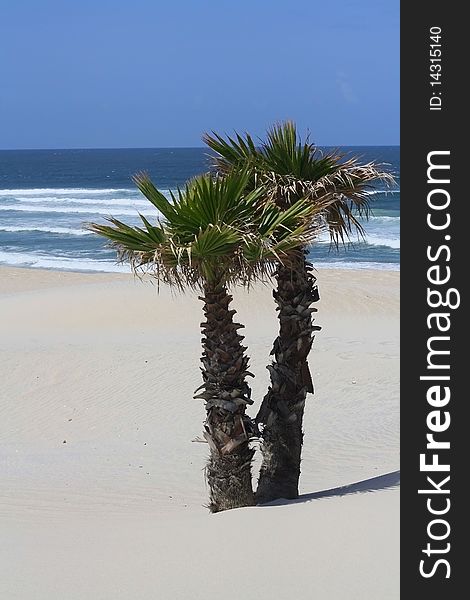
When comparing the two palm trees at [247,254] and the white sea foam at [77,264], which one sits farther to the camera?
the white sea foam at [77,264]

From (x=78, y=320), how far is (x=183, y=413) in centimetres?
648

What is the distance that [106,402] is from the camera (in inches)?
584

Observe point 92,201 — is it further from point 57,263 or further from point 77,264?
point 77,264

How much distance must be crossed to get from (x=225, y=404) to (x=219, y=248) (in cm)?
137

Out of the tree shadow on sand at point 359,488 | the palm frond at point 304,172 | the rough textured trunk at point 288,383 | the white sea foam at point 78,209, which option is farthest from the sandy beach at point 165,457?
the white sea foam at point 78,209

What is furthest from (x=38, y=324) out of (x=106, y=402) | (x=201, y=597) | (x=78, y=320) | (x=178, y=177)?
(x=178, y=177)

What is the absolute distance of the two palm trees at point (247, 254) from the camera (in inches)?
293

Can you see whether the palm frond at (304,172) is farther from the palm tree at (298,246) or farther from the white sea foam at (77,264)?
the white sea foam at (77,264)

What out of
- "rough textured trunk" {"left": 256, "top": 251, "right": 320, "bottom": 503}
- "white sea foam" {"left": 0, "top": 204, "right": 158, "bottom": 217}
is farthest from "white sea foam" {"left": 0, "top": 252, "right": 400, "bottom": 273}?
"rough textured trunk" {"left": 256, "top": 251, "right": 320, "bottom": 503}

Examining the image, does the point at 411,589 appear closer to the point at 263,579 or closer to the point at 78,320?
the point at 263,579

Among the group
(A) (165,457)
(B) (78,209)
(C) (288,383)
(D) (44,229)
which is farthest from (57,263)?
(C) (288,383)

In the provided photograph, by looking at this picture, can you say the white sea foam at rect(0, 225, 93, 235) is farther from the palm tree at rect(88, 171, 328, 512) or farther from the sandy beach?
the palm tree at rect(88, 171, 328, 512)

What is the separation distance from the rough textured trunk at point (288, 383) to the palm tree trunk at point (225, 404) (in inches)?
19.1

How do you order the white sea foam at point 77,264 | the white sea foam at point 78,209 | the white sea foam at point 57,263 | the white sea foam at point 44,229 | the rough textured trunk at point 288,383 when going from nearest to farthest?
the rough textured trunk at point 288,383 → the white sea foam at point 77,264 → the white sea foam at point 57,263 → the white sea foam at point 44,229 → the white sea foam at point 78,209
